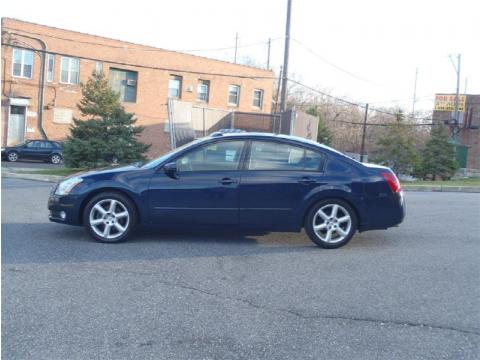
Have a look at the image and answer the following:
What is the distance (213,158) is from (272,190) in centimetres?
87

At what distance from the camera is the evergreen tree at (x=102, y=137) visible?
18.4 m

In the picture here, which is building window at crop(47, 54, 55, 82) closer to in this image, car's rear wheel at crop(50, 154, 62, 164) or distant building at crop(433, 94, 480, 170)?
car's rear wheel at crop(50, 154, 62, 164)

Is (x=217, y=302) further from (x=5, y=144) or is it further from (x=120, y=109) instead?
(x=5, y=144)

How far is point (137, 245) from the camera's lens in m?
6.59

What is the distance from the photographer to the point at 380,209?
6.77 m

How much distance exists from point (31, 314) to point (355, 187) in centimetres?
415

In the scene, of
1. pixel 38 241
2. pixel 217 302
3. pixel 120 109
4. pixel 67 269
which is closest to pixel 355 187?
pixel 217 302

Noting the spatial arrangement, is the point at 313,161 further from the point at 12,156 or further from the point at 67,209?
the point at 12,156

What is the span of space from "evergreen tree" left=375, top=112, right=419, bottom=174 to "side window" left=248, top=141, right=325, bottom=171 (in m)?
22.6

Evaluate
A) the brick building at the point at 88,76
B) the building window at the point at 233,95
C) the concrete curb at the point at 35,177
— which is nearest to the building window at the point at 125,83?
the brick building at the point at 88,76

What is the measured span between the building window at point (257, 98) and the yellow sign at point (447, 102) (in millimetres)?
14253

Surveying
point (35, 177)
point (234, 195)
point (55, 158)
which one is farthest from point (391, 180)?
point (55, 158)

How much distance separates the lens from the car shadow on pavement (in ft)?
19.6

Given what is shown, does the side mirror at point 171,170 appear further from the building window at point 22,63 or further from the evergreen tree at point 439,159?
the building window at point 22,63
